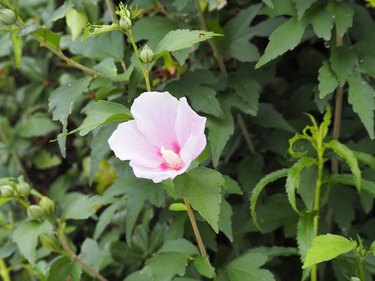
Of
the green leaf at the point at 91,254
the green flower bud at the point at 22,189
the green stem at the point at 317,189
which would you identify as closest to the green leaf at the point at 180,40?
the green stem at the point at 317,189

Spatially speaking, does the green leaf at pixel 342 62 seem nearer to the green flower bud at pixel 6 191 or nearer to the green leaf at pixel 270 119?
the green leaf at pixel 270 119

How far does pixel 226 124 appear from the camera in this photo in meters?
1.36

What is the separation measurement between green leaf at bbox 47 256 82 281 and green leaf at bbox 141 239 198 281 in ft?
0.78

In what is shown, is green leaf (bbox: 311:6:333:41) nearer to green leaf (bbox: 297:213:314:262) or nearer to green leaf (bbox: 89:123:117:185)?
green leaf (bbox: 297:213:314:262)

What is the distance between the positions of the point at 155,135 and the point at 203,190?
128 mm

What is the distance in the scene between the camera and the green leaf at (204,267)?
3.84ft

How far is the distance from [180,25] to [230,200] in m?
0.50

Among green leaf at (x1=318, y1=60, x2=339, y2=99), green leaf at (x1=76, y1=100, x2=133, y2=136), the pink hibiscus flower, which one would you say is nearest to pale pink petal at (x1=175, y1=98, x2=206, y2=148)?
the pink hibiscus flower

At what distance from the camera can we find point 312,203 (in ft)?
4.31

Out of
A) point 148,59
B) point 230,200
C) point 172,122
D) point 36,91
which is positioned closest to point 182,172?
point 172,122

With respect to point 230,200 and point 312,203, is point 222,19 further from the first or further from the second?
point 312,203

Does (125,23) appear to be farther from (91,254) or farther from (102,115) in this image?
(91,254)

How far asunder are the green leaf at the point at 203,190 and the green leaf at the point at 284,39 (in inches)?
12.5

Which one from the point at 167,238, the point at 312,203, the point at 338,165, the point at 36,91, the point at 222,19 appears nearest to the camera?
the point at 312,203
